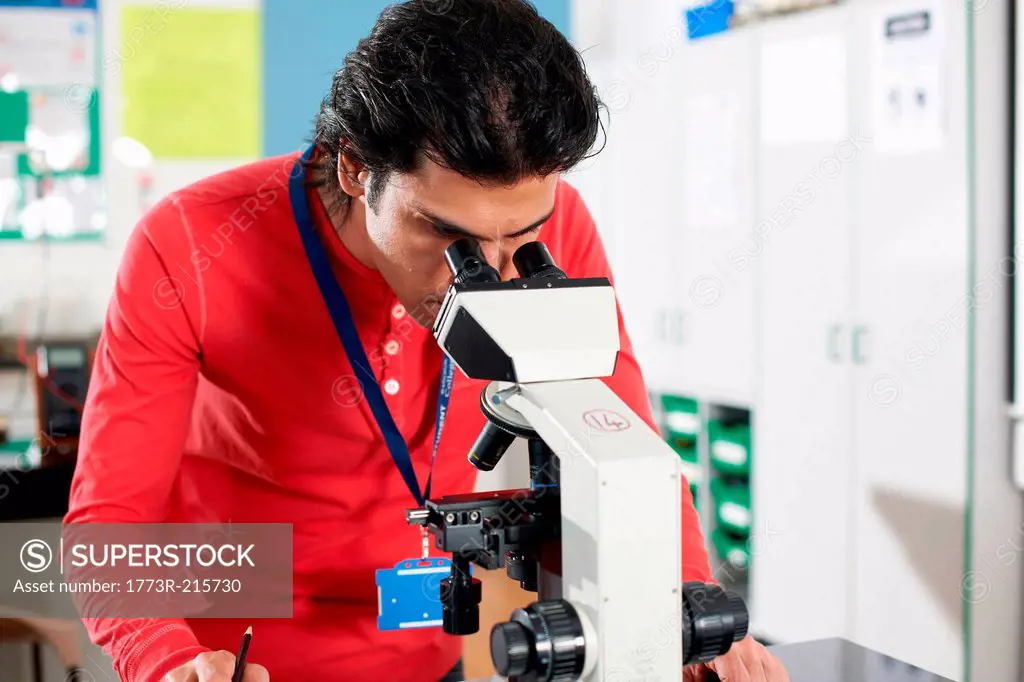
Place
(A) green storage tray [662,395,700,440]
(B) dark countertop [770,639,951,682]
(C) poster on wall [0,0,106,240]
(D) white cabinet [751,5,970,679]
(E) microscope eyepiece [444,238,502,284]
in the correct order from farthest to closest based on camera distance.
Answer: (C) poster on wall [0,0,106,240] → (A) green storage tray [662,395,700,440] → (D) white cabinet [751,5,970,679] → (B) dark countertop [770,639,951,682] → (E) microscope eyepiece [444,238,502,284]

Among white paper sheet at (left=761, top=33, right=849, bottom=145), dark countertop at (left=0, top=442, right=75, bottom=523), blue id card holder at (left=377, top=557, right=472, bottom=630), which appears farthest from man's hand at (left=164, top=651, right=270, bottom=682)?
white paper sheet at (left=761, top=33, right=849, bottom=145)

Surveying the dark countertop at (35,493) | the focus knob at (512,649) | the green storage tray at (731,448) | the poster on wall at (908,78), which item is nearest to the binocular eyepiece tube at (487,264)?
the focus knob at (512,649)

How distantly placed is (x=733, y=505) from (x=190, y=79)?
9.20ft

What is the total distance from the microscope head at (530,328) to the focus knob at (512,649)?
205 mm

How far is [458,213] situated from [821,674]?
0.72 metres

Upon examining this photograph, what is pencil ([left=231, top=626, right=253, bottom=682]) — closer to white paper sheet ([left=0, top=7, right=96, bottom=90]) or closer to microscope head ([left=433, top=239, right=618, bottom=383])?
microscope head ([left=433, top=239, right=618, bottom=383])

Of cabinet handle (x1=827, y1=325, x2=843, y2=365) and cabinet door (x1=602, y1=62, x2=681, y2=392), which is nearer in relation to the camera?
cabinet handle (x1=827, y1=325, x2=843, y2=365)

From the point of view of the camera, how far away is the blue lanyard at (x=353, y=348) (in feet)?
4.27

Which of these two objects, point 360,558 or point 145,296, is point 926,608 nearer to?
point 360,558

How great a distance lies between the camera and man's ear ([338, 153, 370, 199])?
1.14m

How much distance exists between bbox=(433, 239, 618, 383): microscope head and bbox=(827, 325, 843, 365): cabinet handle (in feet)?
8.02

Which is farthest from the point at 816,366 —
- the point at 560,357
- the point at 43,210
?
the point at 43,210

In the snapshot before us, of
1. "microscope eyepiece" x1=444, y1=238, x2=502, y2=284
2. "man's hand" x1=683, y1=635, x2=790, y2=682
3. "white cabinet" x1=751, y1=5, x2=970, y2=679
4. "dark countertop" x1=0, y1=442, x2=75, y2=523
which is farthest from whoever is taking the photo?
"white cabinet" x1=751, y1=5, x2=970, y2=679

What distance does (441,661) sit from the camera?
4.84ft
